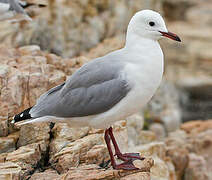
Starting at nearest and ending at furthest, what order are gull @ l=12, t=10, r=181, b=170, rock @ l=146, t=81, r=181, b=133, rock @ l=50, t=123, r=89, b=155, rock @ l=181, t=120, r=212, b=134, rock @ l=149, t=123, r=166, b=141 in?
gull @ l=12, t=10, r=181, b=170
rock @ l=50, t=123, r=89, b=155
rock @ l=181, t=120, r=212, b=134
rock @ l=149, t=123, r=166, b=141
rock @ l=146, t=81, r=181, b=133

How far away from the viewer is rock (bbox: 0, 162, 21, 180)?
469cm

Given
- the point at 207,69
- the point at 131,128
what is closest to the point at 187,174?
the point at 131,128

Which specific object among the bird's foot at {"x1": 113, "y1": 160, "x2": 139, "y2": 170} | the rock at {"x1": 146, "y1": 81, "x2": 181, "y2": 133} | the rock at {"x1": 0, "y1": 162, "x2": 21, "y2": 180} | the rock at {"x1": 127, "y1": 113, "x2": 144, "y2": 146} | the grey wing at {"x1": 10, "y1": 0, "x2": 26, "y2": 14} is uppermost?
the grey wing at {"x1": 10, "y1": 0, "x2": 26, "y2": 14}

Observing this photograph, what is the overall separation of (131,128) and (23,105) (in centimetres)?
239

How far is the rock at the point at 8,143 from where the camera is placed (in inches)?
224

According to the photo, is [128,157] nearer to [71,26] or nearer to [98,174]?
[98,174]

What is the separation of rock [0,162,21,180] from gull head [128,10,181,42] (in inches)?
74.4

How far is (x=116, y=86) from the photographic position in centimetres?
486

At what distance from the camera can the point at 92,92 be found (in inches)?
199

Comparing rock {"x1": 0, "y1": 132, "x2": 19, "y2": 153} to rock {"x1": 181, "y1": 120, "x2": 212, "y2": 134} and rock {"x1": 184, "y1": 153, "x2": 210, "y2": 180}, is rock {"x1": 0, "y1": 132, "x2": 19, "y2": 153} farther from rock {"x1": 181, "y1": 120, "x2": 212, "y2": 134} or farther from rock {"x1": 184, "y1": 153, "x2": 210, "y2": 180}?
Answer: rock {"x1": 181, "y1": 120, "x2": 212, "y2": 134}

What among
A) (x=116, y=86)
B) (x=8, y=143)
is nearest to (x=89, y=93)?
(x=116, y=86)

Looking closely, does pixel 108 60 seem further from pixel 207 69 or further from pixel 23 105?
pixel 207 69

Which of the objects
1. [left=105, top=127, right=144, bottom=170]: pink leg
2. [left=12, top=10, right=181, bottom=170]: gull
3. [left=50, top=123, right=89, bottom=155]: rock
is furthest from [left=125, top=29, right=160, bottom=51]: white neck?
[left=50, top=123, right=89, bottom=155]: rock

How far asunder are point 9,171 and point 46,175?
45 centimetres
